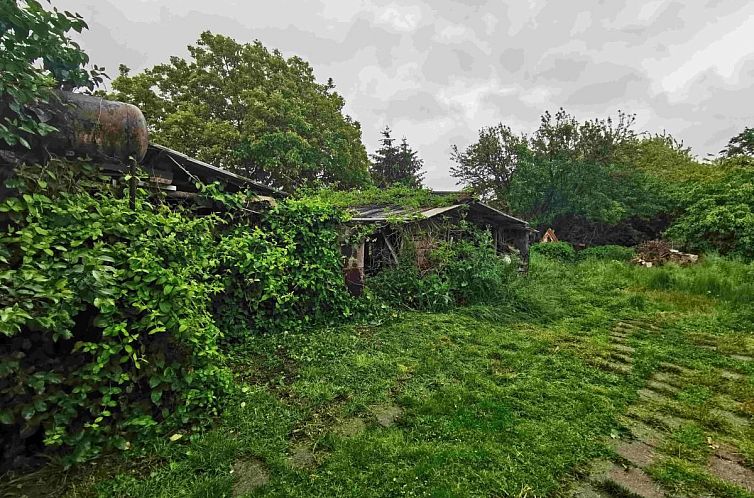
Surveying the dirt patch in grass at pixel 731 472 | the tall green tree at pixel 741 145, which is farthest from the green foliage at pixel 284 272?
the tall green tree at pixel 741 145

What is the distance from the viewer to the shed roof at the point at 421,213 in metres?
6.58

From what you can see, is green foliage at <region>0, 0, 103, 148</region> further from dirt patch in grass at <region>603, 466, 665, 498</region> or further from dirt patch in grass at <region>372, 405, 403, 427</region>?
dirt patch in grass at <region>603, 466, 665, 498</region>

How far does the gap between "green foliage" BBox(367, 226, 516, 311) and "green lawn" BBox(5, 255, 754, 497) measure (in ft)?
2.15

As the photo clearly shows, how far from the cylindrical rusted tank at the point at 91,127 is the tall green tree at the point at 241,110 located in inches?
406

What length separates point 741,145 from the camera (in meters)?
15.2

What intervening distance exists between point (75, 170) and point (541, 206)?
19.0 metres

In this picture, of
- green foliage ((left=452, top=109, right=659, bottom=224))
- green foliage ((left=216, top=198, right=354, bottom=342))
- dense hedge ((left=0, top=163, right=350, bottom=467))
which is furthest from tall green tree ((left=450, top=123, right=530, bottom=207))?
dense hedge ((left=0, top=163, right=350, bottom=467))

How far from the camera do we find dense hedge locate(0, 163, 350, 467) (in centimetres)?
208

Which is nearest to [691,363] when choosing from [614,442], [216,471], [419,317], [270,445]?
[614,442]

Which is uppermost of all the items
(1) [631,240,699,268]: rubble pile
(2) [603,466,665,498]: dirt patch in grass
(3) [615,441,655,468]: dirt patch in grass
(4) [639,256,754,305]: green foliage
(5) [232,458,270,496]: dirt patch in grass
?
(1) [631,240,699,268]: rubble pile

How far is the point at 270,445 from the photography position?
2527 mm

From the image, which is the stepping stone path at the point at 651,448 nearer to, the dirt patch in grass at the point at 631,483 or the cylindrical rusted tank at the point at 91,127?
the dirt patch in grass at the point at 631,483

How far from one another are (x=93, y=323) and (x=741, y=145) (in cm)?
2305

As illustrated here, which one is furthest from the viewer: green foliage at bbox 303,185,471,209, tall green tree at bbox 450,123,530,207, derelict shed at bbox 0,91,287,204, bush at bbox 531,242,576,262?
tall green tree at bbox 450,123,530,207
